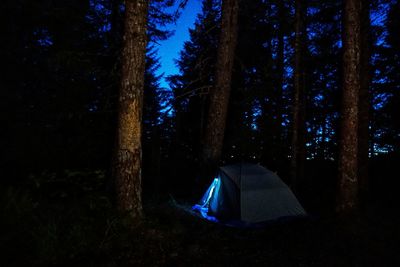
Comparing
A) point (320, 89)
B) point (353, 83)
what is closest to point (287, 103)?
point (320, 89)

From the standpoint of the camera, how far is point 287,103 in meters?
16.1

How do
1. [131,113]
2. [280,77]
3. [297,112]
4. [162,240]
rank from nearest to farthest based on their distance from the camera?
1. [162,240]
2. [131,113]
3. [297,112]
4. [280,77]

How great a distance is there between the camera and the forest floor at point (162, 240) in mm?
4586

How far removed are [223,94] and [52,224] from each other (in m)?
7.34

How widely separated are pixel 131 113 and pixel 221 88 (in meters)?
5.13

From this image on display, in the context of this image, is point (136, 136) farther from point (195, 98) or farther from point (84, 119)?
point (195, 98)

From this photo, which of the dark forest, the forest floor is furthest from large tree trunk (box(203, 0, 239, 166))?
the forest floor

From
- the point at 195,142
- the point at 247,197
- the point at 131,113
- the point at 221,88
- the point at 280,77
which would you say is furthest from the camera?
the point at 195,142

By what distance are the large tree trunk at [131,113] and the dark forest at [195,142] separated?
0.03 metres

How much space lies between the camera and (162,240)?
5613mm

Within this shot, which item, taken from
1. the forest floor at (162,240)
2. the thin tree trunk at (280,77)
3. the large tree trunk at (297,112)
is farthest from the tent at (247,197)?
the thin tree trunk at (280,77)

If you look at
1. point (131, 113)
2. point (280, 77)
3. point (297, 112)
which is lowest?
point (131, 113)

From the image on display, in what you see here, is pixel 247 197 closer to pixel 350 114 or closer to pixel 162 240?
pixel 162 240

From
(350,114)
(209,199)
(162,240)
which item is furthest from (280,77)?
(162,240)
